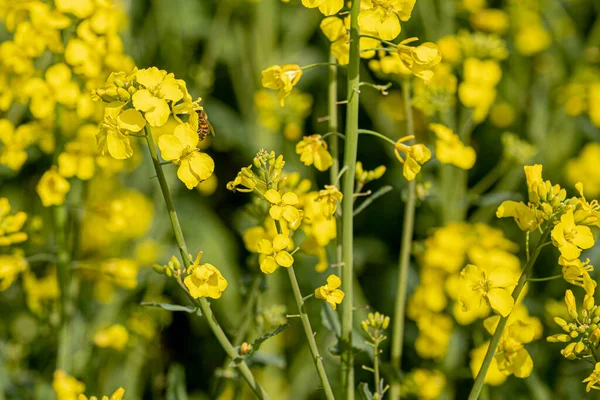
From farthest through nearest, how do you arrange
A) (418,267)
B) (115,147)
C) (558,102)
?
(558,102), (418,267), (115,147)

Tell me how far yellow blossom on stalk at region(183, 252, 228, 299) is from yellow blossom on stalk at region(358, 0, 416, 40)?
497mm

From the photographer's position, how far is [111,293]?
2465mm

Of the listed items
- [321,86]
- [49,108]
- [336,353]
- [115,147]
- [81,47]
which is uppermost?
[115,147]

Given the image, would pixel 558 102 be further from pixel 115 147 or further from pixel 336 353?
pixel 115 147

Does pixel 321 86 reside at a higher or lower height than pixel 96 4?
lower

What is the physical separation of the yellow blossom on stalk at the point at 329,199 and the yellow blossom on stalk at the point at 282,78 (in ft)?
0.64

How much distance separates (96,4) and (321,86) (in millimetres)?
1655

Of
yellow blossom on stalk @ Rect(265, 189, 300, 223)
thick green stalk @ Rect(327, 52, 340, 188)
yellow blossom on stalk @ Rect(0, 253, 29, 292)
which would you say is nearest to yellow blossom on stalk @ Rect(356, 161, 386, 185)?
thick green stalk @ Rect(327, 52, 340, 188)

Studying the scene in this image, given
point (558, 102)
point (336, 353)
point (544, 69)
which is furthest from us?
point (544, 69)

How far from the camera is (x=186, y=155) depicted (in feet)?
3.83

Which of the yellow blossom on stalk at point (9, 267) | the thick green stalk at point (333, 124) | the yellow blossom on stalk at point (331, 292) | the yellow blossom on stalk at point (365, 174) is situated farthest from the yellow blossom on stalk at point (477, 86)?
the yellow blossom on stalk at point (9, 267)

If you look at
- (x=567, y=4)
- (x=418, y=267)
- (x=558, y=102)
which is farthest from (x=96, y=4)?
(x=567, y=4)

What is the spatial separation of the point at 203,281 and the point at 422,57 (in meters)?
0.55

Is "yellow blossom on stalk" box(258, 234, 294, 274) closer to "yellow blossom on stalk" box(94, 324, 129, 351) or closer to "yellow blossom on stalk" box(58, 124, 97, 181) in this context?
"yellow blossom on stalk" box(58, 124, 97, 181)
